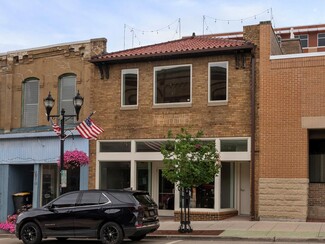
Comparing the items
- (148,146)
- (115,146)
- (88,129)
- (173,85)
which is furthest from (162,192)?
(173,85)

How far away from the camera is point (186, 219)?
19.0 meters

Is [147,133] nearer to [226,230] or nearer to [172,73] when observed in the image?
[172,73]

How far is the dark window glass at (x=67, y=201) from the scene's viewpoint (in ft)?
52.5

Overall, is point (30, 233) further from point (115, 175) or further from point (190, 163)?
point (115, 175)

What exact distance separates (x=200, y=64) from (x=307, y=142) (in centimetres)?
512

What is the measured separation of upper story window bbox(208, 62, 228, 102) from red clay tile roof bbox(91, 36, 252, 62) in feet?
2.47

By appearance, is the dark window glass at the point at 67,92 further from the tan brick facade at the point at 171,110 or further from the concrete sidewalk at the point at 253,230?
the concrete sidewalk at the point at 253,230

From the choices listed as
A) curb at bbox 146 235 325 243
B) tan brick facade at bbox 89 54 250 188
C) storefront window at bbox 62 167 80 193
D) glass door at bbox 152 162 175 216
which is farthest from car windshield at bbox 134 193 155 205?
storefront window at bbox 62 167 80 193

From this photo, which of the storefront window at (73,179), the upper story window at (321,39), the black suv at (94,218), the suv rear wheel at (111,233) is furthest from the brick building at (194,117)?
the upper story window at (321,39)

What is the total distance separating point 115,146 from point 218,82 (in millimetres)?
5098

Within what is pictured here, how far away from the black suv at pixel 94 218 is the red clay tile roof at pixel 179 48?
23.8 ft

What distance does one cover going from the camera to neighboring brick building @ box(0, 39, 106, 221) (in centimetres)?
2341

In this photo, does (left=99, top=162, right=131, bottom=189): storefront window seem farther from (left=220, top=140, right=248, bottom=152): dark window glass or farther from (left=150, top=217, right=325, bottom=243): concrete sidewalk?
(left=220, top=140, right=248, bottom=152): dark window glass

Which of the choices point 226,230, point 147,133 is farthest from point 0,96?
point 226,230
